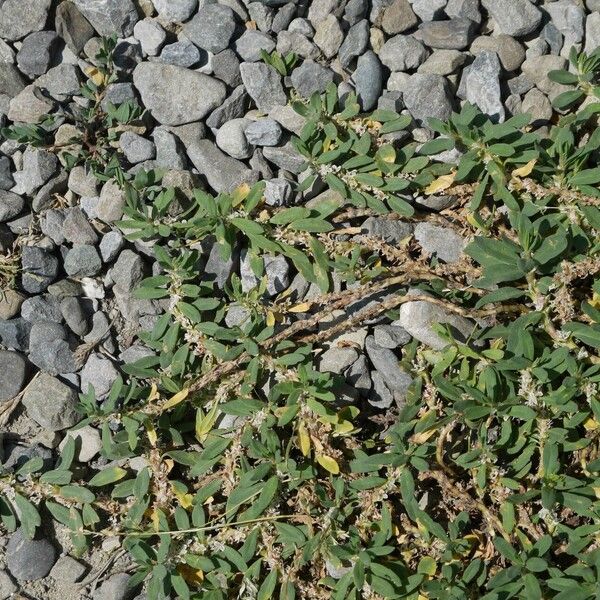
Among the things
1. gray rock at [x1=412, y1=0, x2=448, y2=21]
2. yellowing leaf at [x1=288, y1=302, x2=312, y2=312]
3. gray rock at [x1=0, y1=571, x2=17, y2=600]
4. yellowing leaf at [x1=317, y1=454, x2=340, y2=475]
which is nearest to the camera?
yellowing leaf at [x1=317, y1=454, x2=340, y2=475]

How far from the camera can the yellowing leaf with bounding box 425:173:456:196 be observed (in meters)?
3.68

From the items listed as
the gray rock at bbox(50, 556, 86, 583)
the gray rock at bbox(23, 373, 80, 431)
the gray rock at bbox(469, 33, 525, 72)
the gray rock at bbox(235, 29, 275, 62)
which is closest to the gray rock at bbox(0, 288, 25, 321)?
the gray rock at bbox(23, 373, 80, 431)

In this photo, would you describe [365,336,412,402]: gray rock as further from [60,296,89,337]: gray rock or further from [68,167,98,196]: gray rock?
[68,167,98,196]: gray rock

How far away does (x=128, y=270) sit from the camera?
3725mm

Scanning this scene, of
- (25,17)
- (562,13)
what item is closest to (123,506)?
(25,17)

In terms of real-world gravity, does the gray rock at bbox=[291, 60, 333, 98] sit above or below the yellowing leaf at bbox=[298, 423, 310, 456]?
above

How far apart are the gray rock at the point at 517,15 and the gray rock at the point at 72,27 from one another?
67.6 inches

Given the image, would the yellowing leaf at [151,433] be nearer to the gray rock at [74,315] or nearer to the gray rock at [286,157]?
the gray rock at [74,315]

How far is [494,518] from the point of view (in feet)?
11.0

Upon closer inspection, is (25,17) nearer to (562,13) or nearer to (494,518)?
(562,13)

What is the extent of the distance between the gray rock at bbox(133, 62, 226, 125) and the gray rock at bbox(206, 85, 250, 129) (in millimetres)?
29

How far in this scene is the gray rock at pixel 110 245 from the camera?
375 cm

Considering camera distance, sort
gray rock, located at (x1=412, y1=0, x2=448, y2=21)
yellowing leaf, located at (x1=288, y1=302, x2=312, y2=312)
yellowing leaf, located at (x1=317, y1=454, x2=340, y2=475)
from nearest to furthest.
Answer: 1. yellowing leaf, located at (x1=317, y1=454, x2=340, y2=475)
2. yellowing leaf, located at (x1=288, y1=302, x2=312, y2=312)
3. gray rock, located at (x1=412, y1=0, x2=448, y2=21)

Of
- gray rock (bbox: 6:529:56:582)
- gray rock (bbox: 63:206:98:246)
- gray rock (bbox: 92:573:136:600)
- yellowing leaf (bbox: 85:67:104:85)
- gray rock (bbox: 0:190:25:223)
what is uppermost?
yellowing leaf (bbox: 85:67:104:85)
